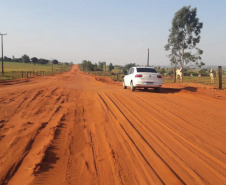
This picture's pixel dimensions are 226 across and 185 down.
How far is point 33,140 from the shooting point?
17.4 feet

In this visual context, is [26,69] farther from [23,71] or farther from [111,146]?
[111,146]

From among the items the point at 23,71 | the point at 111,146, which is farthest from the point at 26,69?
the point at 111,146

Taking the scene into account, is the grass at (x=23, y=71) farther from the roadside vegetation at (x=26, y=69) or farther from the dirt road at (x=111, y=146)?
the dirt road at (x=111, y=146)

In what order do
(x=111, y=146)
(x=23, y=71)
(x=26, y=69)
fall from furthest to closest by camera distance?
(x=26, y=69) < (x=23, y=71) < (x=111, y=146)

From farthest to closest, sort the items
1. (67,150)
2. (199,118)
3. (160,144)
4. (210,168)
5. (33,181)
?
(199,118) → (160,144) → (67,150) → (210,168) → (33,181)

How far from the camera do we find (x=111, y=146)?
5.04m

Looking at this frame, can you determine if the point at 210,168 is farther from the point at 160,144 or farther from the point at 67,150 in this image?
the point at 67,150

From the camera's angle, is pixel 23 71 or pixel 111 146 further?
pixel 23 71

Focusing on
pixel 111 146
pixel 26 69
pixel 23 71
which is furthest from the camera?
A: pixel 26 69

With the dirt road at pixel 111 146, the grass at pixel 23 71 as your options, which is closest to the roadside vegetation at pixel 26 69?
the grass at pixel 23 71

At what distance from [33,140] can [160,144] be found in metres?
2.90

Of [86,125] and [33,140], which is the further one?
[86,125]

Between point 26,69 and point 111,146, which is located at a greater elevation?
point 26,69

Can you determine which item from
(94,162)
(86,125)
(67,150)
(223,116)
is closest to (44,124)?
(86,125)
